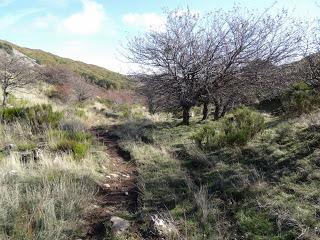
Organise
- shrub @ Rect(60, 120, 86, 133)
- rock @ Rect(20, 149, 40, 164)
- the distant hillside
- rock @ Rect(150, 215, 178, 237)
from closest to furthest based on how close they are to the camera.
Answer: rock @ Rect(150, 215, 178, 237), rock @ Rect(20, 149, 40, 164), shrub @ Rect(60, 120, 86, 133), the distant hillside

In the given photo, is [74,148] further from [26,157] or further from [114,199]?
[114,199]

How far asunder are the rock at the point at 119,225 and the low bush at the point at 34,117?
5.33 metres

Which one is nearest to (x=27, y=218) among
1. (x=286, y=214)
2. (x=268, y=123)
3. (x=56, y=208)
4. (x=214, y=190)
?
(x=56, y=208)

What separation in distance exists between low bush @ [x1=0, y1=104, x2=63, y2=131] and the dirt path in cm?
264

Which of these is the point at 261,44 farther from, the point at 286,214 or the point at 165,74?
the point at 286,214

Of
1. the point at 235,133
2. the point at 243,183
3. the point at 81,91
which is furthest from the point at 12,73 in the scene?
the point at 243,183

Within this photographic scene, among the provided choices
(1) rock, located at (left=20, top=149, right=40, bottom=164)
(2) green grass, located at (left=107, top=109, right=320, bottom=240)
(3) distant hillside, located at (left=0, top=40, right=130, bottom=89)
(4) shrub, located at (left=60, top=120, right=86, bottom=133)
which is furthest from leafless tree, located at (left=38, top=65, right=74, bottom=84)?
(1) rock, located at (left=20, top=149, right=40, bottom=164)

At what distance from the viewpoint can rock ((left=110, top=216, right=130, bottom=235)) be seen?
173 inches

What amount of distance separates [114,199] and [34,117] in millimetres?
5206

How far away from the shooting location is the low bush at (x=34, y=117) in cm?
971

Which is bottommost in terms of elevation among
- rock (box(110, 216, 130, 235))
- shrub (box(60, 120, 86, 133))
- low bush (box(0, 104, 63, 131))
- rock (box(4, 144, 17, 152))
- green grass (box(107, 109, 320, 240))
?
rock (box(110, 216, 130, 235))

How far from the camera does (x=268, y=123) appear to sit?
30.3 ft

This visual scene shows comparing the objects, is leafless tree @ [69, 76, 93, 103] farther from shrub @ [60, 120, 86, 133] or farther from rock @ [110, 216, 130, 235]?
rock @ [110, 216, 130, 235]

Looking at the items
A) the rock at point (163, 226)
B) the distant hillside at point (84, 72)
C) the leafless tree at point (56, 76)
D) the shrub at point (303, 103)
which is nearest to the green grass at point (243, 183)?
the rock at point (163, 226)
